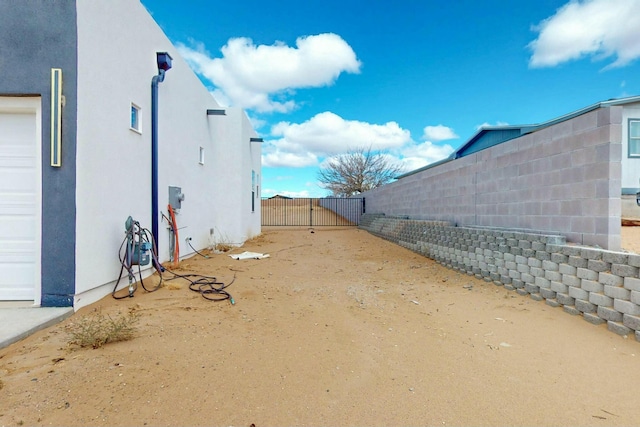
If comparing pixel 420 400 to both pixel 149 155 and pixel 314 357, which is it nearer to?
pixel 314 357

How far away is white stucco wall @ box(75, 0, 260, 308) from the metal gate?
497 inches

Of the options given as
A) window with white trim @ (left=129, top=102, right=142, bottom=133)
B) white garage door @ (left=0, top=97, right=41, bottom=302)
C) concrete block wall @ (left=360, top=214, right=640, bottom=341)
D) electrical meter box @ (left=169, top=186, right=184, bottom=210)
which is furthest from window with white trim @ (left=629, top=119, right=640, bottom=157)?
white garage door @ (left=0, top=97, right=41, bottom=302)

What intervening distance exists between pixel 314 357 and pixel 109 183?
3.54 meters

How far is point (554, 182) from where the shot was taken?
171 inches

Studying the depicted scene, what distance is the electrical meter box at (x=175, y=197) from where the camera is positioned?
6.08 meters

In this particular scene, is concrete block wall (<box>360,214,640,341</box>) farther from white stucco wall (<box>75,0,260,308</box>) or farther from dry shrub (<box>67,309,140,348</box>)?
white stucco wall (<box>75,0,260,308</box>)

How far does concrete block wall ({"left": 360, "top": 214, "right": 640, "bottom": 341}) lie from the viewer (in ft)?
9.51

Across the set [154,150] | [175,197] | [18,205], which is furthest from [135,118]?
[18,205]

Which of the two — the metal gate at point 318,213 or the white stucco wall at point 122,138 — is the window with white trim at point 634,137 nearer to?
the metal gate at point 318,213

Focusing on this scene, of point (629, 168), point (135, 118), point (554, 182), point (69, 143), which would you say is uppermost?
point (629, 168)

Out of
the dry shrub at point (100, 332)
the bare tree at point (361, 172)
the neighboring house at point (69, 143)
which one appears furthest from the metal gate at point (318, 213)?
the dry shrub at point (100, 332)

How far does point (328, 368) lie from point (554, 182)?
4284 mm

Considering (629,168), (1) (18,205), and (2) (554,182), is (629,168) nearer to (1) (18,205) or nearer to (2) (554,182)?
(2) (554,182)

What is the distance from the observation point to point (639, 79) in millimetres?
10992
